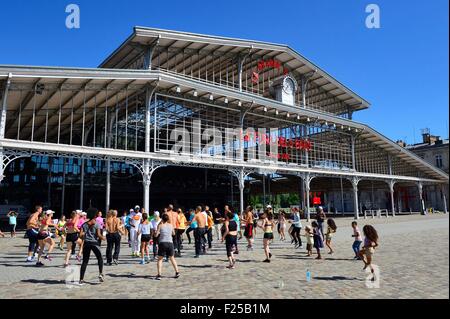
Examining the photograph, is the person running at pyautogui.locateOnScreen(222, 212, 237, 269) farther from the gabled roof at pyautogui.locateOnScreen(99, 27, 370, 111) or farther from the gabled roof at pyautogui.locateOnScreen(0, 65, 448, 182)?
the gabled roof at pyautogui.locateOnScreen(99, 27, 370, 111)

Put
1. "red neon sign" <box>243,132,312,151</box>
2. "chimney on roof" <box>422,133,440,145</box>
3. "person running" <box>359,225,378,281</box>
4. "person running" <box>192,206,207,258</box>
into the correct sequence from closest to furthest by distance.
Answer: "person running" <box>359,225,378,281</box> < "person running" <box>192,206,207,258</box> < "red neon sign" <box>243,132,312,151</box> < "chimney on roof" <box>422,133,440,145</box>

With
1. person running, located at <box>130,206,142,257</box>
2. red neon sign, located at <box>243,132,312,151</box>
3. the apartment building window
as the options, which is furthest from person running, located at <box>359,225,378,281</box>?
the apartment building window

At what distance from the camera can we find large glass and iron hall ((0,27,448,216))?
2011 cm

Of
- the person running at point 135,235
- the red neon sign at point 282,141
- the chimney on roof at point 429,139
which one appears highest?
the chimney on roof at point 429,139

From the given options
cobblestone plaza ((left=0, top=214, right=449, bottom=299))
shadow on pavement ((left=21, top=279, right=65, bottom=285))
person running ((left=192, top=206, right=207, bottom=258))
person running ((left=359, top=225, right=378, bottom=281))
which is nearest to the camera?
cobblestone plaza ((left=0, top=214, right=449, bottom=299))

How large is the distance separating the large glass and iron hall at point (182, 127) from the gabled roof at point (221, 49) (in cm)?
10

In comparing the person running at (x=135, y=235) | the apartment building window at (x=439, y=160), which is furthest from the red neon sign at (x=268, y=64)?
the apartment building window at (x=439, y=160)

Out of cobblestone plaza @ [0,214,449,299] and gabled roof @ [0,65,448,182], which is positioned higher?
gabled roof @ [0,65,448,182]

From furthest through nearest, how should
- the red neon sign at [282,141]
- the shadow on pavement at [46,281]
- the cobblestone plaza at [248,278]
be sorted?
1. the red neon sign at [282,141]
2. the shadow on pavement at [46,281]
3. the cobblestone plaza at [248,278]

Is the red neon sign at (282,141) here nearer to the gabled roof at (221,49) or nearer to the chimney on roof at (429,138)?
the gabled roof at (221,49)

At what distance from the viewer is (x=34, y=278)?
924 cm

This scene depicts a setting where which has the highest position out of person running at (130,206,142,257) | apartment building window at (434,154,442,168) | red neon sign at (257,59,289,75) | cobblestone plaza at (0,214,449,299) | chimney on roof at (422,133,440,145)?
red neon sign at (257,59,289,75)

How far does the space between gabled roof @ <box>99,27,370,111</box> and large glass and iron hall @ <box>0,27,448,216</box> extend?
0.33ft

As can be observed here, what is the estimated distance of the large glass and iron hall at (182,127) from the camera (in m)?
20.1
